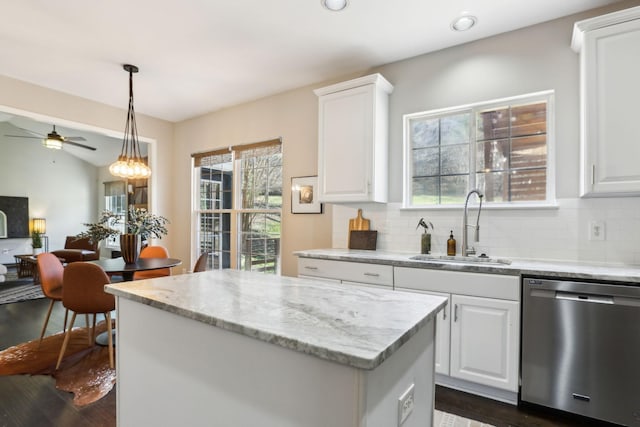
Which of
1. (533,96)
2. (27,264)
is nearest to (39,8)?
(533,96)

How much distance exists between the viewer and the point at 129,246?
3.31 meters

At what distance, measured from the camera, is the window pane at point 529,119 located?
2.58 m

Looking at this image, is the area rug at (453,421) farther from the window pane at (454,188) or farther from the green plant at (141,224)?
the green plant at (141,224)

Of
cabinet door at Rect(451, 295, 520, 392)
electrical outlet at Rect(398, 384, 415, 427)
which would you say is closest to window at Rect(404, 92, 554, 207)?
cabinet door at Rect(451, 295, 520, 392)

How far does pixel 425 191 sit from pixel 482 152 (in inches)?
22.8

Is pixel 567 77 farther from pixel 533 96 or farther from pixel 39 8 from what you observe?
pixel 39 8

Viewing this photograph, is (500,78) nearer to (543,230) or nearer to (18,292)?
(543,230)

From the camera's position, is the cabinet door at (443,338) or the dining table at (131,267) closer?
the cabinet door at (443,338)

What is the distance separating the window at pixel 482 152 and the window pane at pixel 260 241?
5.83 ft

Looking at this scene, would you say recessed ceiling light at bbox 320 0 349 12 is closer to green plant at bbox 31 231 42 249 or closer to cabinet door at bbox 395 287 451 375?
cabinet door at bbox 395 287 451 375

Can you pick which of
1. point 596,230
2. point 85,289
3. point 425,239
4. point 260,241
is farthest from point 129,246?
point 596,230

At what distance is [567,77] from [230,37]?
266 cm

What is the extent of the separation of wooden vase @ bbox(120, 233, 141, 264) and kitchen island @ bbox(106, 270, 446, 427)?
2.05 metres

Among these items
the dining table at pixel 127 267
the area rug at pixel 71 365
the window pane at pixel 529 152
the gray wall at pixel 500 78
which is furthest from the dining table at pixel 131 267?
the window pane at pixel 529 152
